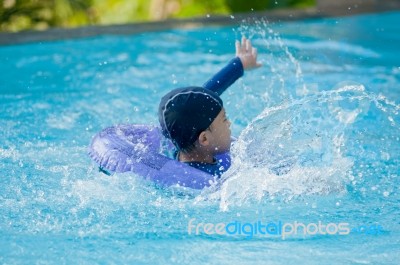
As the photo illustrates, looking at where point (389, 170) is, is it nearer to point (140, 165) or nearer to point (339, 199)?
point (339, 199)

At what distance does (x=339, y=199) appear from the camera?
409 centimetres

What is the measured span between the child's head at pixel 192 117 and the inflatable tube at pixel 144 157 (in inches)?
5.4

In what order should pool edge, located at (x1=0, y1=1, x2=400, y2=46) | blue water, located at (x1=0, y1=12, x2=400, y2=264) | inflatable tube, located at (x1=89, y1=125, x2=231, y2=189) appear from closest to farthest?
blue water, located at (x1=0, y1=12, x2=400, y2=264) → inflatable tube, located at (x1=89, y1=125, x2=231, y2=189) → pool edge, located at (x1=0, y1=1, x2=400, y2=46)

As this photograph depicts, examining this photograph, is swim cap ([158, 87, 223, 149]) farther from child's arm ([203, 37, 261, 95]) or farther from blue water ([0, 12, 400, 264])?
child's arm ([203, 37, 261, 95])

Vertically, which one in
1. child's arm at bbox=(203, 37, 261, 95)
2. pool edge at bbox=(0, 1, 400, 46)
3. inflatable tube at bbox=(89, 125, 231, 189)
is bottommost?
inflatable tube at bbox=(89, 125, 231, 189)

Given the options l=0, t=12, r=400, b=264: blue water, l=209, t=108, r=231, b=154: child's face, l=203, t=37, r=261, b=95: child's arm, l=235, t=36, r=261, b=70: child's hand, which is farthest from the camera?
l=235, t=36, r=261, b=70: child's hand

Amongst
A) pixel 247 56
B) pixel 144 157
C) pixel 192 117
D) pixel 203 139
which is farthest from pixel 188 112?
pixel 247 56

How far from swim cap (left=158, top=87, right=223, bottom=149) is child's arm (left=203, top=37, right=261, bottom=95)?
39 centimetres

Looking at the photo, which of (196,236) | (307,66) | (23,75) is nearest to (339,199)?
(196,236)

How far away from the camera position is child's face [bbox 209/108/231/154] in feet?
13.3

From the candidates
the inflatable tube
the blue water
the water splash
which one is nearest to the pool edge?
the blue water

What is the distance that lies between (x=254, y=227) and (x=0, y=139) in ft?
6.33

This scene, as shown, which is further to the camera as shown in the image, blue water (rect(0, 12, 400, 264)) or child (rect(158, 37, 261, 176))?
child (rect(158, 37, 261, 176))

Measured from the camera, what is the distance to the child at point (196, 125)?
398cm
